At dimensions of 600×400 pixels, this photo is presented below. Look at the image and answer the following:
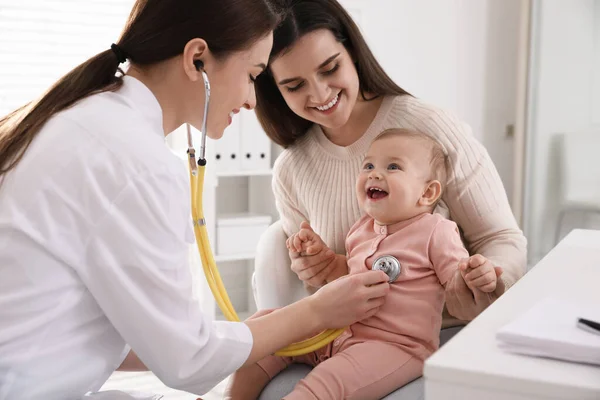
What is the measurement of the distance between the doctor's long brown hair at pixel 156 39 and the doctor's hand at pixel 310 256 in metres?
0.51

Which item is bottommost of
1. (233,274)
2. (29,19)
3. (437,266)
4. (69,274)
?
(233,274)

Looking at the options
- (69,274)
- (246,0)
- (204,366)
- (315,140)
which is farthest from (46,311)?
(315,140)

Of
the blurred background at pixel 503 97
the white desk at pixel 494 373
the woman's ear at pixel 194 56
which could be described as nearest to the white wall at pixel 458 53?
the blurred background at pixel 503 97

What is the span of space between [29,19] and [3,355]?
244 cm

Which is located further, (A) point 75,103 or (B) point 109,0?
(B) point 109,0

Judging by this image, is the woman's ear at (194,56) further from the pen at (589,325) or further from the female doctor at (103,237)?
the pen at (589,325)

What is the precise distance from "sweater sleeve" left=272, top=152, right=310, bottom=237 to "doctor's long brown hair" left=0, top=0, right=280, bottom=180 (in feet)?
2.31

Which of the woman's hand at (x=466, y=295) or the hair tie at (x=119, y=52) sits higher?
the hair tie at (x=119, y=52)

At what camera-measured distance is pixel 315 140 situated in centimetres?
192

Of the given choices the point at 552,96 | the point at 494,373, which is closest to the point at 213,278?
the point at 494,373

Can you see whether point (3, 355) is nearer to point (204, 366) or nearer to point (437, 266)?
point (204, 366)

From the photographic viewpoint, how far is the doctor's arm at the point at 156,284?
105 cm

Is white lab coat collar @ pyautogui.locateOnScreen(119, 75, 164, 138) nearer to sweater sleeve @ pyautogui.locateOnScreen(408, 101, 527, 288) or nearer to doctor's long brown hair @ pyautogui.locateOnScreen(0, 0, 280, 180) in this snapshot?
doctor's long brown hair @ pyautogui.locateOnScreen(0, 0, 280, 180)

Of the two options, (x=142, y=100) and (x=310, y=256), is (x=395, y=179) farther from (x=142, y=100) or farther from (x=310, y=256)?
(x=142, y=100)
